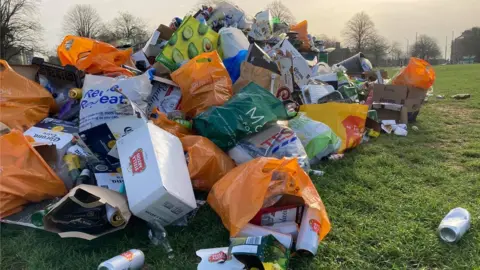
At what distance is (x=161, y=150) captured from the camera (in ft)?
6.27

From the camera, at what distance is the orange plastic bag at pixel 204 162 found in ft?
7.02

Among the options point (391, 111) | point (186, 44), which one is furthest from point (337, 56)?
point (186, 44)

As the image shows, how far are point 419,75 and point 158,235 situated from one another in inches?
161

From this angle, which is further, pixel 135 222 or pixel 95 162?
pixel 95 162

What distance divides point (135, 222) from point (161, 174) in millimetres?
408

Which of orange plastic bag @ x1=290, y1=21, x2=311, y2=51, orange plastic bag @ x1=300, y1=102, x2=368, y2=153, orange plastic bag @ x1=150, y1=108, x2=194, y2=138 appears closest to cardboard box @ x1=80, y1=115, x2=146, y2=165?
orange plastic bag @ x1=150, y1=108, x2=194, y2=138

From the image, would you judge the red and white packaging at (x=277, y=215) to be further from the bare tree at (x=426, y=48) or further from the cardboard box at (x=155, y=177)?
the bare tree at (x=426, y=48)

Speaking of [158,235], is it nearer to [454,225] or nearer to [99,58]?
[454,225]

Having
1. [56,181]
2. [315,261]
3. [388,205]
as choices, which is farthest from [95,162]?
[388,205]

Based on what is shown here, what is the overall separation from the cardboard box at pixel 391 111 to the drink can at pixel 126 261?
362 cm

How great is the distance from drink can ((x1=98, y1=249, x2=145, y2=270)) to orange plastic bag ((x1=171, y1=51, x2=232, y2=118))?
1.31 m

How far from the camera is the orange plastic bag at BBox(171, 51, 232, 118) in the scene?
9.00ft

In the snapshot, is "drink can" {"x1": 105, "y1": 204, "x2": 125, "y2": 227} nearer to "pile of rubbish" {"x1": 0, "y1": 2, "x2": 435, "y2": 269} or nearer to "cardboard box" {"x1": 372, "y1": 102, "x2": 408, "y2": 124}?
"pile of rubbish" {"x1": 0, "y1": 2, "x2": 435, "y2": 269}

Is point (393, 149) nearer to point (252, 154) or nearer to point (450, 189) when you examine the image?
point (450, 189)
